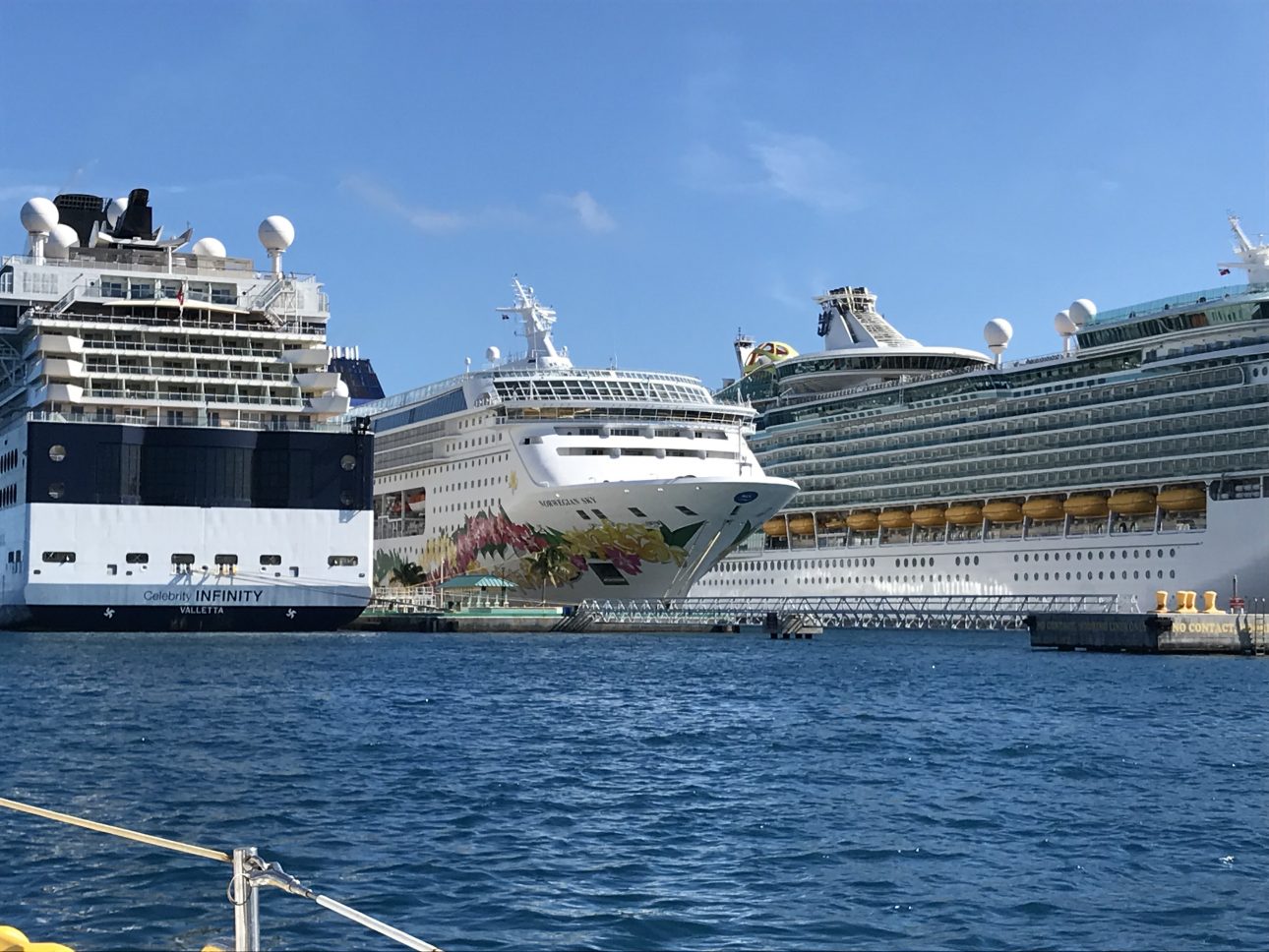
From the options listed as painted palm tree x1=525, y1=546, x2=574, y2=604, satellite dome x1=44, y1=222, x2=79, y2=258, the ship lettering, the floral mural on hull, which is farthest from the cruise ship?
satellite dome x1=44, y1=222, x2=79, y2=258

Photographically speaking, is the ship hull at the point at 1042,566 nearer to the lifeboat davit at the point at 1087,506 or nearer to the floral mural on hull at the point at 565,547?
the lifeboat davit at the point at 1087,506

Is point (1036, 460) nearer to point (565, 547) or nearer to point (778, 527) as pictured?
point (778, 527)

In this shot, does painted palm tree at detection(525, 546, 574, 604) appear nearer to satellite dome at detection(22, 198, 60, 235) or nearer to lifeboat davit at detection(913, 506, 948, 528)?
lifeboat davit at detection(913, 506, 948, 528)

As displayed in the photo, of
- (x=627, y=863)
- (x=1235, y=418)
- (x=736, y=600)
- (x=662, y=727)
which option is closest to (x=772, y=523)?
(x=736, y=600)

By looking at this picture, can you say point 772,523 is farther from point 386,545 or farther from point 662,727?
point 662,727

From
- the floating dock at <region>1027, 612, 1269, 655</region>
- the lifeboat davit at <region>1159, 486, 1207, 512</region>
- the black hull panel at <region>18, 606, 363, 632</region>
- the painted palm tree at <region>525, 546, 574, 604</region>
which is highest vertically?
the lifeboat davit at <region>1159, 486, 1207, 512</region>

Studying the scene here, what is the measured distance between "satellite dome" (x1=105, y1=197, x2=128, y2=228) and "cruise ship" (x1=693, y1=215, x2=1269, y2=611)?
→ 36432 millimetres

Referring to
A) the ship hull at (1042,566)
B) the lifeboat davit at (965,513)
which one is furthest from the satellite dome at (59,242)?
the lifeboat davit at (965,513)

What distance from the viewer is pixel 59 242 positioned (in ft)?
211

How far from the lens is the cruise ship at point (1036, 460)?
221 ft

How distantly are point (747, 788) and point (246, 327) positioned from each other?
44.5 meters

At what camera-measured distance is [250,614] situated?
5416 cm

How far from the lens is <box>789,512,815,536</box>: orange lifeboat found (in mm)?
87688

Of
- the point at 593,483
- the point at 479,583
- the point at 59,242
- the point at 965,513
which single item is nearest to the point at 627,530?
the point at 593,483
